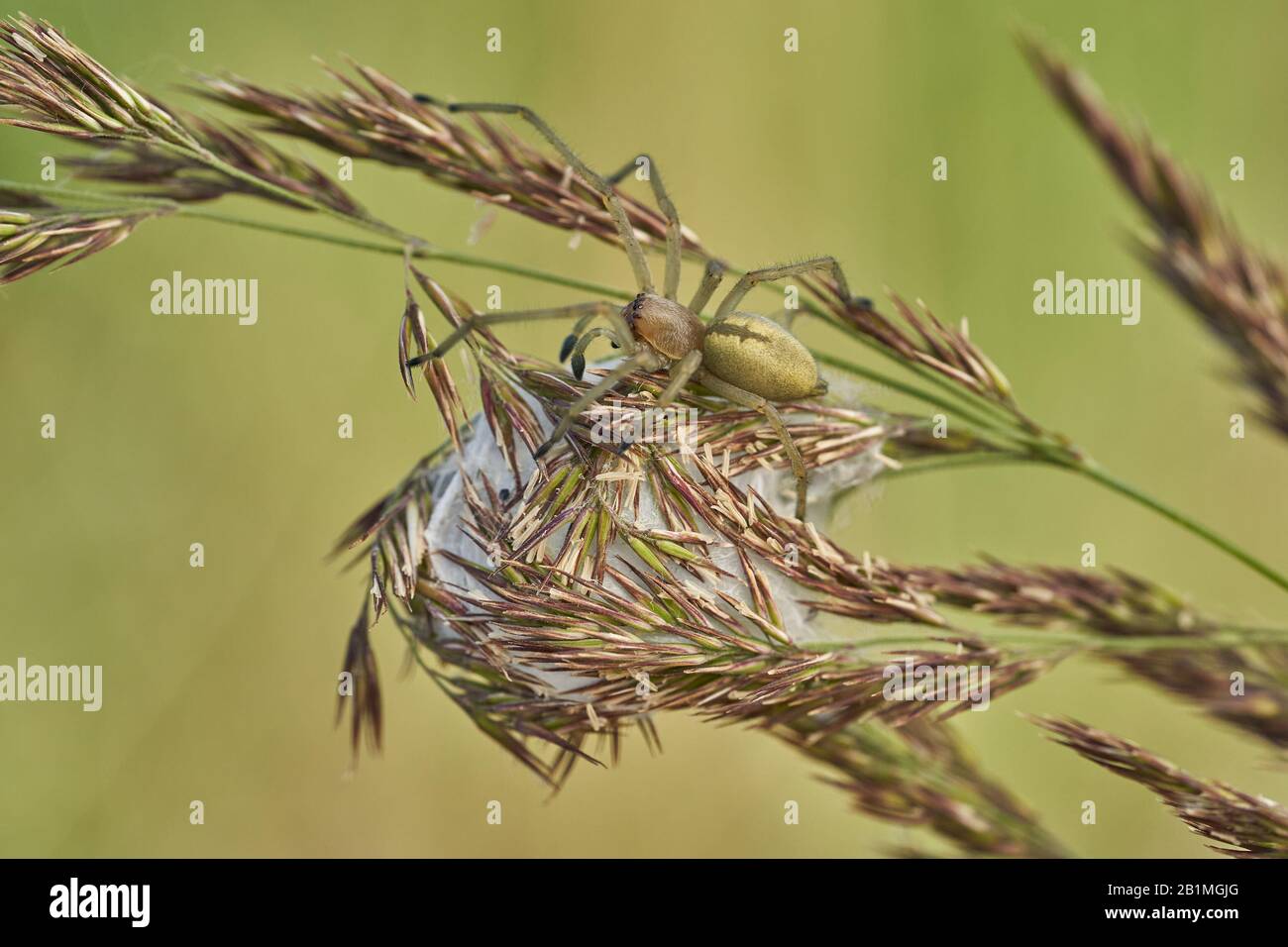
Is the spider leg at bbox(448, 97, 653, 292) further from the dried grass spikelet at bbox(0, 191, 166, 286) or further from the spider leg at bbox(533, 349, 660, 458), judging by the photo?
the dried grass spikelet at bbox(0, 191, 166, 286)

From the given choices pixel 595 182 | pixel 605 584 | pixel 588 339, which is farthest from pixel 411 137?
pixel 605 584

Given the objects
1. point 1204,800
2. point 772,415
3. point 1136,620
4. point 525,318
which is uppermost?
point 525,318

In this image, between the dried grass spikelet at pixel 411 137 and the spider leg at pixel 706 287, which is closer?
the dried grass spikelet at pixel 411 137

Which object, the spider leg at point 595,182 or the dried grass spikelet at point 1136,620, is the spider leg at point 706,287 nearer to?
the spider leg at point 595,182

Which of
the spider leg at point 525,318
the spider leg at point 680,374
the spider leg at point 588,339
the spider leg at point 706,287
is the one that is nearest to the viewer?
the spider leg at point 525,318

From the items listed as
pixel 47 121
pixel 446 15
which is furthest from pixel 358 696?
pixel 446 15

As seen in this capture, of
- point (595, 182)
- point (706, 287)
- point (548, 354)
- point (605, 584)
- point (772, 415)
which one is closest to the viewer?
point (605, 584)

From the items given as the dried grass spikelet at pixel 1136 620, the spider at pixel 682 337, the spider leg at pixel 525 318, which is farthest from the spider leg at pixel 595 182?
the dried grass spikelet at pixel 1136 620

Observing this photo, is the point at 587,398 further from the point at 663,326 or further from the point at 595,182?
the point at 595,182
